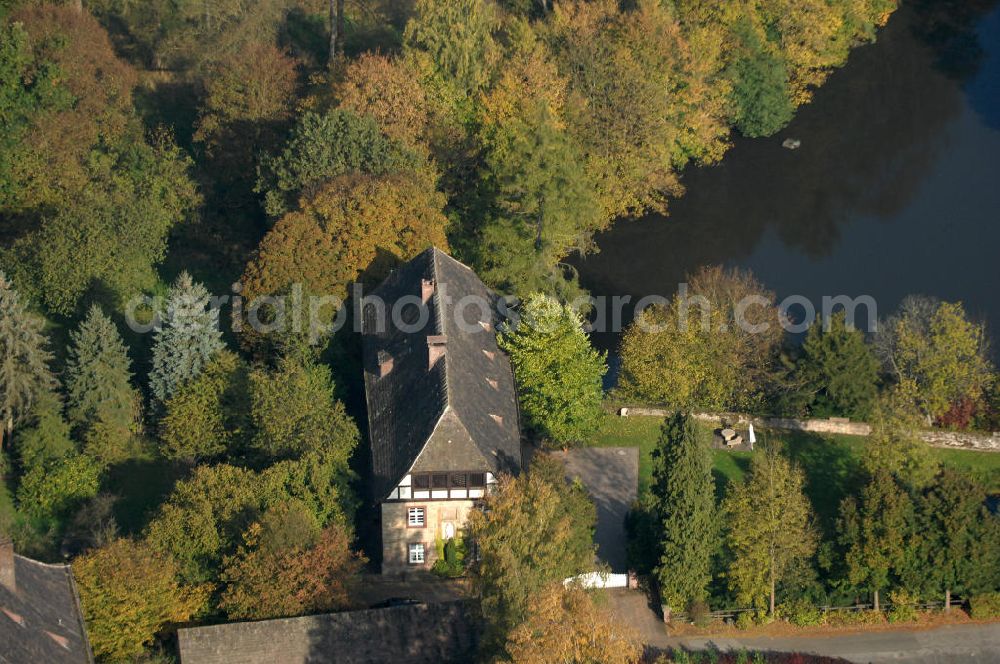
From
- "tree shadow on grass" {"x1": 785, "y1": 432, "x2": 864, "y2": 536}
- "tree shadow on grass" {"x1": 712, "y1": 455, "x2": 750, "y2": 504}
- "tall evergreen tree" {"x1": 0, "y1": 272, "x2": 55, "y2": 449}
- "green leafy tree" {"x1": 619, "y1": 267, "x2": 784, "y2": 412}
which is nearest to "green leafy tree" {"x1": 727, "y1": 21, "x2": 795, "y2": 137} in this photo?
"green leafy tree" {"x1": 619, "y1": 267, "x2": 784, "y2": 412}

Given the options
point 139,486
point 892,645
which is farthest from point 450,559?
point 892,645

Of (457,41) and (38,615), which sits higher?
(457,41)

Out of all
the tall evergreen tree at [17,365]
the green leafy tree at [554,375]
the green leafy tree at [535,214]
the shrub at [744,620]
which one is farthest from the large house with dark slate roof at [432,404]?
the tall evergreen tree at [17,365]

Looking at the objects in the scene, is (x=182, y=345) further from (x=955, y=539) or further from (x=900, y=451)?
(x=955, y=539)

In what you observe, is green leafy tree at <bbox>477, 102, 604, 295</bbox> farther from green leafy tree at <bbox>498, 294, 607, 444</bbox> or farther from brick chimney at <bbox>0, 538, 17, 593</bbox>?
brick chimney at <bbox>0, 538, 17, 593</bbox>

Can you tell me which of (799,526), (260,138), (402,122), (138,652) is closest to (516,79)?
(402,122)
